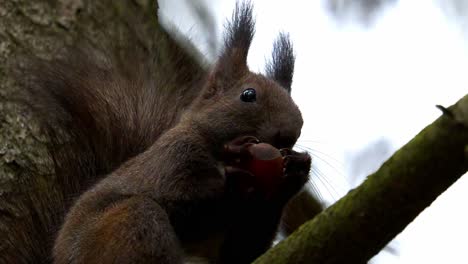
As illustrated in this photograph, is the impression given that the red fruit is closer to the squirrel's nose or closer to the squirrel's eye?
the squirrel's nose

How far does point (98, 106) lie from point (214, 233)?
1.99ft

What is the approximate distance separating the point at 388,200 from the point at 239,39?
125 cm

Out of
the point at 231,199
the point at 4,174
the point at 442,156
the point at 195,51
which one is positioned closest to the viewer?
the point at 442,156

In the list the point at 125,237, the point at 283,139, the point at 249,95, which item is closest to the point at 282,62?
the point at 249,95

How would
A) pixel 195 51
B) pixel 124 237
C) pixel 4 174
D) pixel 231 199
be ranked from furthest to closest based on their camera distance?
pixel 195 51 → pixel 4 174 → pixel 231 199 → pixel 124 237

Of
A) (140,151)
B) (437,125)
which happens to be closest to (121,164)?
(140,151)

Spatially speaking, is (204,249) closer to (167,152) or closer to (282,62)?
(167,152)

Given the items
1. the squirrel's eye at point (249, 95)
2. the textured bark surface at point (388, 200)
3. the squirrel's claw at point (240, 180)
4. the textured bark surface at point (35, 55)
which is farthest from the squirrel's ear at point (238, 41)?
the textured bark surface at point (388, 200)

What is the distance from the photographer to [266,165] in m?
2.03

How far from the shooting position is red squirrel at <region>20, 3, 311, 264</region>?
6.75 ft

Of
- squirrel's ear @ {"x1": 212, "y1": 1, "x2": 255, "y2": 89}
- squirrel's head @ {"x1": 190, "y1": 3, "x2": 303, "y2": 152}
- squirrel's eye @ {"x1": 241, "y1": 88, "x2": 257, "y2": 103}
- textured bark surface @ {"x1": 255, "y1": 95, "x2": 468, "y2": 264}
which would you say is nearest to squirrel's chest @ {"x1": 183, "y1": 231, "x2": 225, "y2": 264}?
squirrel's head @ {"x1": 190, "y1": 3, "x2": 303, "y2": 152}

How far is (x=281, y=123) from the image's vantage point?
2215mm

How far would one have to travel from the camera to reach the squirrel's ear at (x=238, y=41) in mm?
2494

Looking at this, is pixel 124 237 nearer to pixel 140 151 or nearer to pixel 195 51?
pixel 140 151
